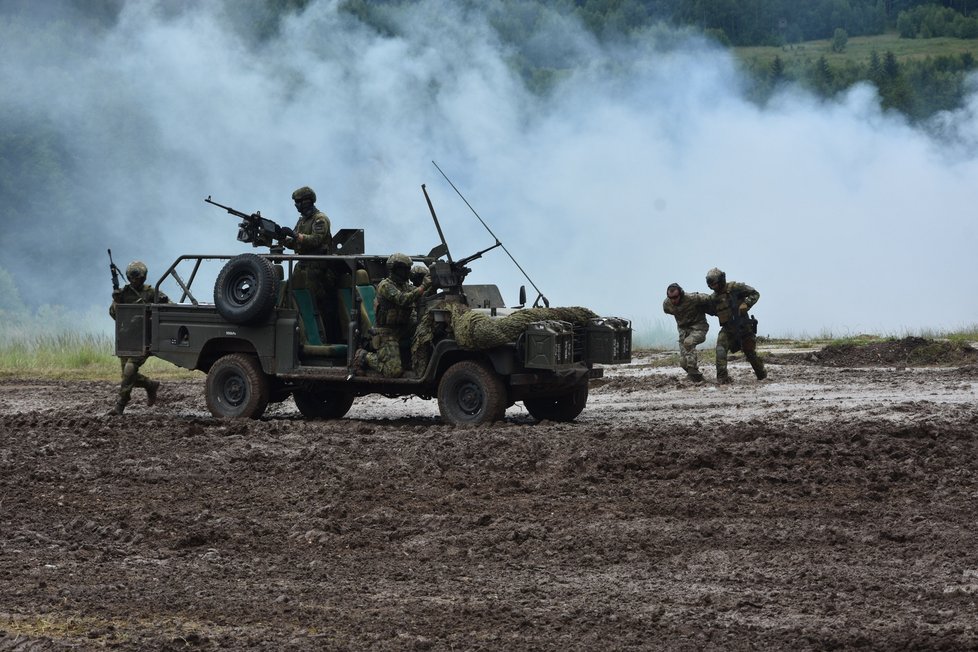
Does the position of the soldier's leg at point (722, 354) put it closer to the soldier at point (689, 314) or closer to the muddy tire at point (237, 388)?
the soldier at point (689, 314)

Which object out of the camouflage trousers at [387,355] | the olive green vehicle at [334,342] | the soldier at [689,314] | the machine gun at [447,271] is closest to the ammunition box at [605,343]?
the olive green vehicle at [334,342]

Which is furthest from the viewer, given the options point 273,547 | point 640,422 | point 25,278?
point 25,278

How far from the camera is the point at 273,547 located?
355 inches

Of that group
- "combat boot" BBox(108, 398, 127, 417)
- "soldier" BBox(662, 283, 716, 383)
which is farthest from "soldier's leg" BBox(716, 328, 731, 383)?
"combat boot" BBox(108, 398, 127, 417)

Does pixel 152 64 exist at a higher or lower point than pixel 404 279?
higher

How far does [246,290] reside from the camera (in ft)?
50.2

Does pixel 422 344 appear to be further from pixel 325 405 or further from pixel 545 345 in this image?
pixel 325 405

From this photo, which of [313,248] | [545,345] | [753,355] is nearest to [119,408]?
[313,248]

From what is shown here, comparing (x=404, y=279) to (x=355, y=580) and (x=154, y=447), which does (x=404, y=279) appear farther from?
(x=355, y=580)

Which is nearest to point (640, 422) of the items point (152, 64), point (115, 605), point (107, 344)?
point (115, 605)

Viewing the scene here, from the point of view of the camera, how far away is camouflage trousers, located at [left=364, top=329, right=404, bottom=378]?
47.8 ft

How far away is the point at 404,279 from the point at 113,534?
585 cm

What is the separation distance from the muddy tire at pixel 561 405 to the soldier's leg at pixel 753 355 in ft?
11.9

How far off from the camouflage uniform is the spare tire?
1.16m
